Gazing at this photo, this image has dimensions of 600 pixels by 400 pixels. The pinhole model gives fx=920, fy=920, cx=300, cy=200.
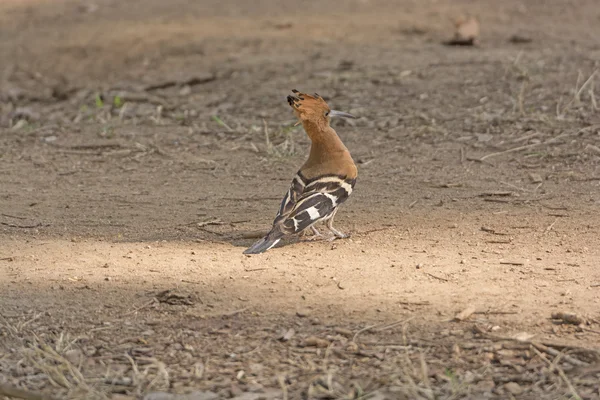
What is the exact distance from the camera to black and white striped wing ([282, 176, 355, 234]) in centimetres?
531

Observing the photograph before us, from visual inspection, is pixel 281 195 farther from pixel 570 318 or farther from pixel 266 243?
pixel 570 318

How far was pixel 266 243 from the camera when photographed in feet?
17.2

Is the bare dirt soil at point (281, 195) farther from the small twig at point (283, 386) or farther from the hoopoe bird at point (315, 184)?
the hoopoe bird at point (315, 184)

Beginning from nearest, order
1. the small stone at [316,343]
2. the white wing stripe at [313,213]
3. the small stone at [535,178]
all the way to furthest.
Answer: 1. the small stone at [316,343]
2. the white wing stripe at [313,213]
3. the small stone at [535,178]

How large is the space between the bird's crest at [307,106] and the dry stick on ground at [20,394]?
2.76 meters

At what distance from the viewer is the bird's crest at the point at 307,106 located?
19.1 feet

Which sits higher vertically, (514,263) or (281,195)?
(514,263)

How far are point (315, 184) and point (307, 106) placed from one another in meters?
0.56

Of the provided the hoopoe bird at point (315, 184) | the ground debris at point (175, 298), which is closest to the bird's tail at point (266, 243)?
the hoopoe bird at point (315, 184)

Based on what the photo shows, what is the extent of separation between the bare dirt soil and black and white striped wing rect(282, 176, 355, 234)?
18 centimetres

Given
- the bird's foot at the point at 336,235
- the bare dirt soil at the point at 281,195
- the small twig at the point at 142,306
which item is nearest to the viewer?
the bare dirt soil at the point at 281,195

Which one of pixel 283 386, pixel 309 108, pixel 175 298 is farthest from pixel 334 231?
pixel 283 386

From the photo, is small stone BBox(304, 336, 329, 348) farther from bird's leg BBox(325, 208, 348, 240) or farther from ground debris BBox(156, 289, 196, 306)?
bird's leg BBox(325, 208, 348, 240)

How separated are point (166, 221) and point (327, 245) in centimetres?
118
